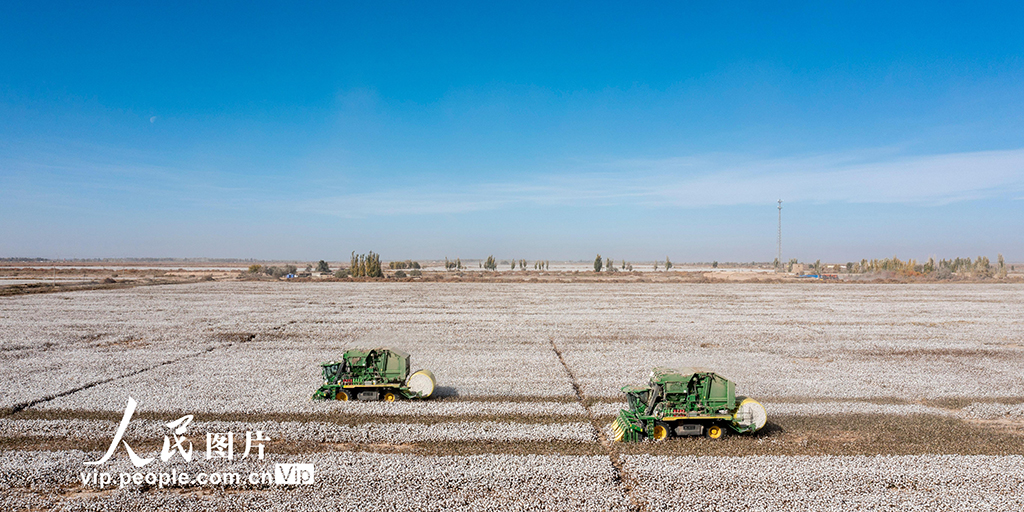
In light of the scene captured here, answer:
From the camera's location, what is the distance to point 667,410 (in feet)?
29.6

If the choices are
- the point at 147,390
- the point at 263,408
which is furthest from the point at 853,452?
the point at 147,390

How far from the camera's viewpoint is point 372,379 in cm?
1134

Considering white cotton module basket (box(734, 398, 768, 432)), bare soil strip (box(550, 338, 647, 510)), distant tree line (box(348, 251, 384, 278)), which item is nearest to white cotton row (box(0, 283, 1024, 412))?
bare soil strip (box(550, 338, 647, 510))

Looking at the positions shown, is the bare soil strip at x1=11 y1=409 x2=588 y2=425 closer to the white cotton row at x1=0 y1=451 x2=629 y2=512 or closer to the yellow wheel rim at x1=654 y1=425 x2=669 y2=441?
the yellow wheel rim at x1=654 y1=425 x2=669 y2=441

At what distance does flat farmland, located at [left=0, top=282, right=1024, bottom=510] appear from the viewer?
7219 mm

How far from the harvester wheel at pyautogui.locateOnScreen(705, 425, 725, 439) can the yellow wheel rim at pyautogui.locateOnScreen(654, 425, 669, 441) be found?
0.80 meters

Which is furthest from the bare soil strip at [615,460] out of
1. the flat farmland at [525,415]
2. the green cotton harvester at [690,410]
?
the green cotton harvester at [690,410]

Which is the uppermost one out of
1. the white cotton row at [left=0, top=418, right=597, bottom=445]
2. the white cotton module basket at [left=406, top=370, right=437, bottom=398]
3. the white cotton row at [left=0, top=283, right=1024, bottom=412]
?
the white cotton module basket at [left=406, top=370, right=437, bottom=398]

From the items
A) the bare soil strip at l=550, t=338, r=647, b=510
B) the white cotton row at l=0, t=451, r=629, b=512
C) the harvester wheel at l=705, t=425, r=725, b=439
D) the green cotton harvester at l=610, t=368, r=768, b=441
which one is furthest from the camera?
the harvester wheel at l=705, t=425, r=725, b=439

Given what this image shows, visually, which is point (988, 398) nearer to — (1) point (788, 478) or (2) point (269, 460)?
(1) point (788, 478)

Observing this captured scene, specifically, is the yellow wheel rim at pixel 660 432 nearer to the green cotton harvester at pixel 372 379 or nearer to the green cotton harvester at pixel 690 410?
the green cotton harvester at pixel 690 410

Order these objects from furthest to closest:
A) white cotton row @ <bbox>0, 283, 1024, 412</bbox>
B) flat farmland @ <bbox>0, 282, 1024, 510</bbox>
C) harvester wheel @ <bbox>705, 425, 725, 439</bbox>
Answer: white cotton row @ <bbox>0, 283, 1024, 412</bbox> < harvester wheel @ <bbox>705, 425, 725, 439</bbox> < flat farmland @ <bbox>0, 282, 1024, 510</bbox>

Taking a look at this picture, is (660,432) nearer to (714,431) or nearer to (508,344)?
(714,431)

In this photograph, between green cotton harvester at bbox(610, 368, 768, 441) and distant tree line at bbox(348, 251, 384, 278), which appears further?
distant tree line at bbox(348, 251, 384, 278)
